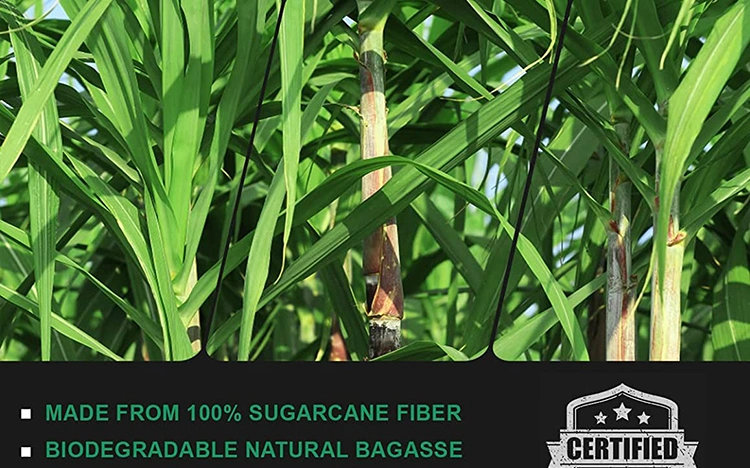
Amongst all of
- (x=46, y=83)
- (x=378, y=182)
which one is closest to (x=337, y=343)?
(x=378, y=182)

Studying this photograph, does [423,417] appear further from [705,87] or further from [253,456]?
[705,87]

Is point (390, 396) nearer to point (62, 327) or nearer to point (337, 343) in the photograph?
point (62, 327)

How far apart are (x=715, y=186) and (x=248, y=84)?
29 centimetres

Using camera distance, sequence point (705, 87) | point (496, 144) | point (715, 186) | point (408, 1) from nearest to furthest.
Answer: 1. point (705, 87)
2. point (715, 186)
3. point (408, 1)
4. point (496, 144)

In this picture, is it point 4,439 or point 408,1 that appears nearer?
point 4,439

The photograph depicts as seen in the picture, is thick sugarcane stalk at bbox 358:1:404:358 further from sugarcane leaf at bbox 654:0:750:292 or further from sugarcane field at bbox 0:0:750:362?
sugarcane leaf at bbox 654:0:750:292

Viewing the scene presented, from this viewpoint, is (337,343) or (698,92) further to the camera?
(337,343)

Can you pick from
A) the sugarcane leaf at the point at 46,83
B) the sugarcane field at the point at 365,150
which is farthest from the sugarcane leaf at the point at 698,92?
the sugarcane leaf at the point at 46,83

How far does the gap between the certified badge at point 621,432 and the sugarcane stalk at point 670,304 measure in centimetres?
5

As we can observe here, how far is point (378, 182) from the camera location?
1.93 ft

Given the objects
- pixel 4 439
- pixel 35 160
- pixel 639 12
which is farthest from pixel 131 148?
pixel 639 12

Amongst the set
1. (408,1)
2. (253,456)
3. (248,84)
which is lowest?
(253,456)

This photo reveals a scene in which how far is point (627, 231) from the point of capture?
0.59 m

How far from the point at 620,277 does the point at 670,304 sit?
55 millimetres
